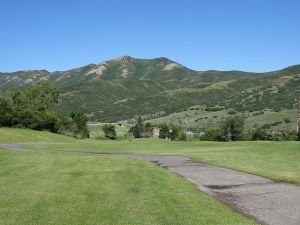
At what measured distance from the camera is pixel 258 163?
107 feet

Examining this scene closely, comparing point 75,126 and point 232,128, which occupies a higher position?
point 232,128

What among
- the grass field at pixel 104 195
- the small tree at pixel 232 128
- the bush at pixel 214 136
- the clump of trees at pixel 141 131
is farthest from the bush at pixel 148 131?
the grass field at pixel 104 195

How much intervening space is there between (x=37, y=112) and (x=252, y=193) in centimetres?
10001

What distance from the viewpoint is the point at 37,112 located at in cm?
11494

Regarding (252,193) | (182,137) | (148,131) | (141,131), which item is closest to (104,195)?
(252,193)

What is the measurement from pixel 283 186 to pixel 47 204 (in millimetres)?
11270

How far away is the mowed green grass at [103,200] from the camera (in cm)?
1416

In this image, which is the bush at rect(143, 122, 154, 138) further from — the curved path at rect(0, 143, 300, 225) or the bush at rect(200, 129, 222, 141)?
the curved path at rect(0, 143, 300, 225)

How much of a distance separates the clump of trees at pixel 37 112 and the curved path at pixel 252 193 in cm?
8435

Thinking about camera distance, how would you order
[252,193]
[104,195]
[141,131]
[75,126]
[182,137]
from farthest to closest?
[141,131] → [182,137] → [75,126] → [252,193] → [104,195]

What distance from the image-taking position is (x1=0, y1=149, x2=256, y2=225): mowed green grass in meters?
14.2

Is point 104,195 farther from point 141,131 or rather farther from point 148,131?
point 148,131

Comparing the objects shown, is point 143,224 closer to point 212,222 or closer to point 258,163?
point 212,222

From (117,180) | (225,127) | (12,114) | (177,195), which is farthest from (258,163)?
(225,127)
